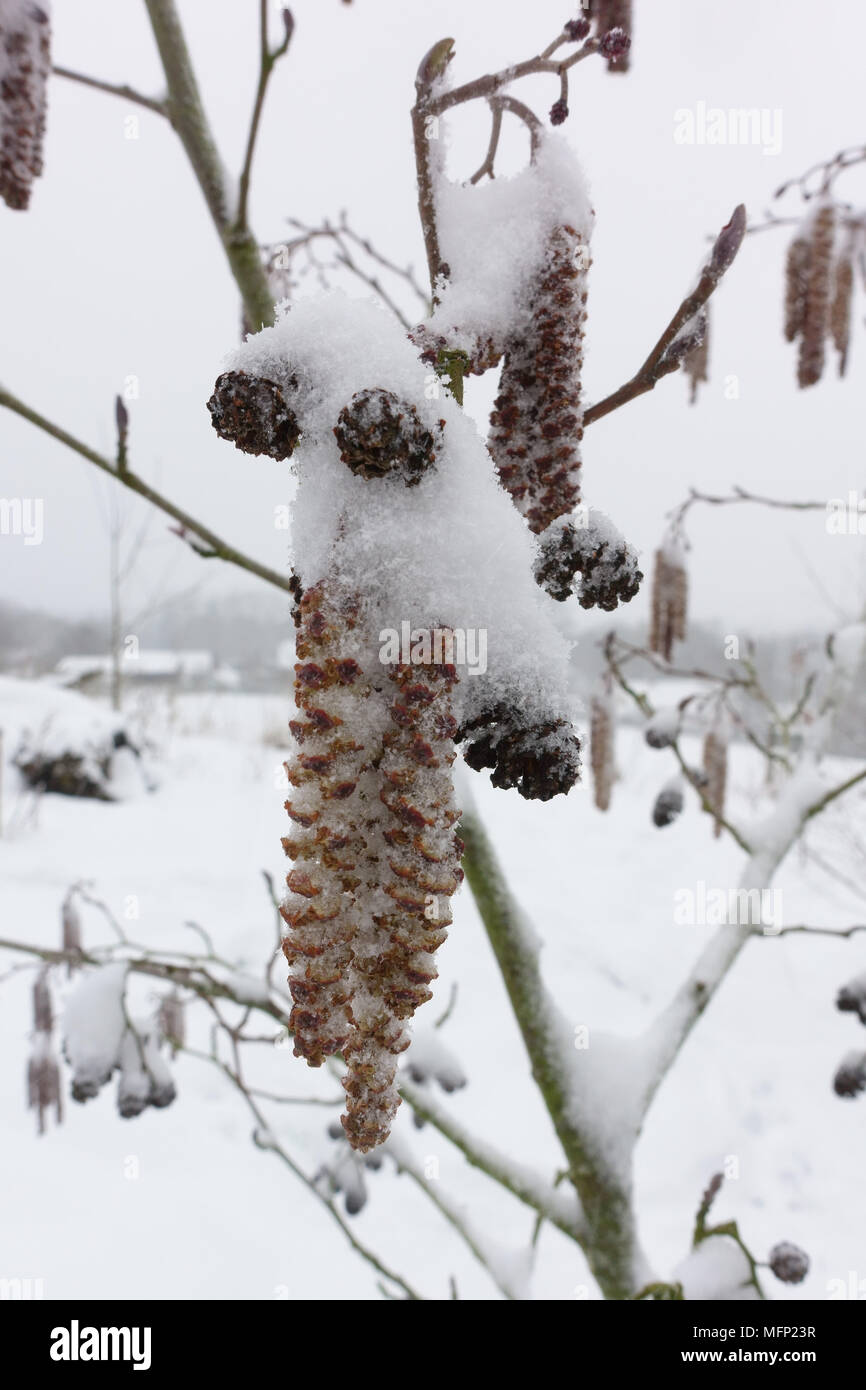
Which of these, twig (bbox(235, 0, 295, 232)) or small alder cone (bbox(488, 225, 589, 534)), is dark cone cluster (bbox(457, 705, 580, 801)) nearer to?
small alder cone (bbox(488, 225, 589, 534))

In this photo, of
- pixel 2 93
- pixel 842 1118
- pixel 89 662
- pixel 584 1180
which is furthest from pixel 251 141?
pixel 89 662

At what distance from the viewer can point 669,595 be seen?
2.28 meters

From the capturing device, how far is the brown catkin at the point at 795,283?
183 cm

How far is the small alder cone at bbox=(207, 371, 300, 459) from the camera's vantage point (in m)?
0.33

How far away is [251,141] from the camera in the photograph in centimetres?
102

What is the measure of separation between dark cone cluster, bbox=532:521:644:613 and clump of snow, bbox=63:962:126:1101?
1368 mm

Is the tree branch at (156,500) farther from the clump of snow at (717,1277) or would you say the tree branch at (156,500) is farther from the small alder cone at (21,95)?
the clump of snow at (717,1277)

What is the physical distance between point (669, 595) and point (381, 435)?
2093mm

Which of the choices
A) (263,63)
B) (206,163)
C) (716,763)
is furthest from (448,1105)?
(263,63)

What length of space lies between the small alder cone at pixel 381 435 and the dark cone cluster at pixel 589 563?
0.09 metres

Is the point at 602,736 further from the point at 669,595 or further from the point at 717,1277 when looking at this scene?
the point at 717,1277
